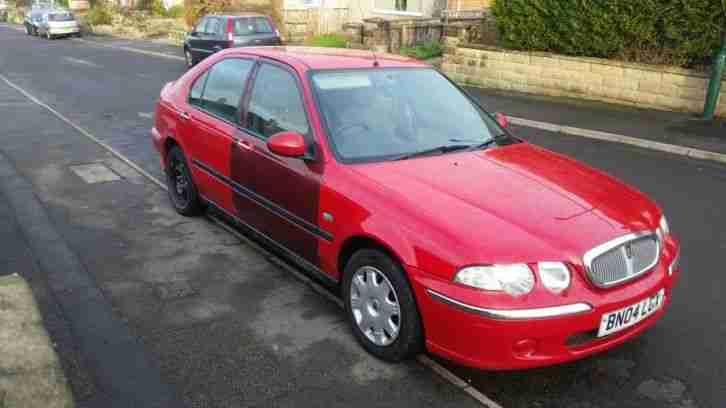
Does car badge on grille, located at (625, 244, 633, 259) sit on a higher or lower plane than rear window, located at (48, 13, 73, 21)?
lower

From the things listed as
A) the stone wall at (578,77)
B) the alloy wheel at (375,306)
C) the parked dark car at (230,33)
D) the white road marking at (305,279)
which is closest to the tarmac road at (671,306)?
the white road marking at (305,279)

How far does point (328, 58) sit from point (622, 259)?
8.47ft

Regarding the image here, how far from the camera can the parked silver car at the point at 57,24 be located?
121ft

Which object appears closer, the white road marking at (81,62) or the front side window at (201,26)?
the front side window at (201,26)

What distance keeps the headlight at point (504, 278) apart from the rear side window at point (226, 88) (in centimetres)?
264

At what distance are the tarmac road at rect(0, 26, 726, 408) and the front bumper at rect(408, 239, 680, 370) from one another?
1.05 feet

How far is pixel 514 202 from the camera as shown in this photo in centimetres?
367

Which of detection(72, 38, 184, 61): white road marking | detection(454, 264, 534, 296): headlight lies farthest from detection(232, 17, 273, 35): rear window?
detection(454, 264, 534, 296): headlight

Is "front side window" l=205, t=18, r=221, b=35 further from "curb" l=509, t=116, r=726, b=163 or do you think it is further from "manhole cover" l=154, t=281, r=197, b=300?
"manhole cover" l=154, t=281, r=197, b=300

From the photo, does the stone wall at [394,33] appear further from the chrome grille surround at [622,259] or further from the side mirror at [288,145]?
the chrome grille surround at [622,259]

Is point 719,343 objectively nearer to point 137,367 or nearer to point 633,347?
point 633,347

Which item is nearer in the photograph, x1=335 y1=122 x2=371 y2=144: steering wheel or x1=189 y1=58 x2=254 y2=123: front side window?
x1=335 y1=122 x2=371 y2=144: steering wheel

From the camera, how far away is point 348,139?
167 inches

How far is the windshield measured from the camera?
14.0ft
